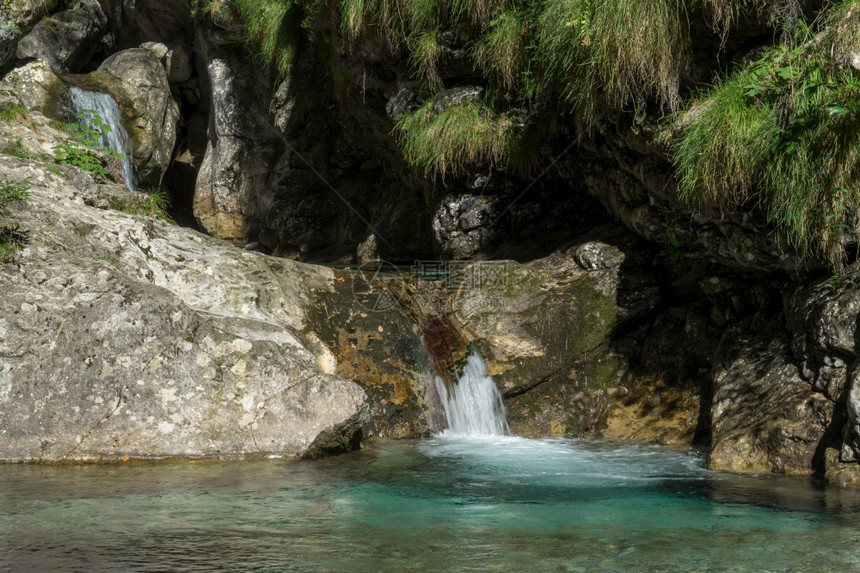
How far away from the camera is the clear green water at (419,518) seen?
3.44m

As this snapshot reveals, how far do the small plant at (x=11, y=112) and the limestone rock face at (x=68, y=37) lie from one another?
3.96 meters

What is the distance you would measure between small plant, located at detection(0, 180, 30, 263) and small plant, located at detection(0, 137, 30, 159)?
1141 millimetres

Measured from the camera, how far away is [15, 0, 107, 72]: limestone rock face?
1304 cm

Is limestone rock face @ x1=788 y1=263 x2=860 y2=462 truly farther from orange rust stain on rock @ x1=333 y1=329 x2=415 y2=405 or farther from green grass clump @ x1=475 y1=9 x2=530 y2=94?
green grass clump @ x1=475 y1=9 x2=530 y2=94

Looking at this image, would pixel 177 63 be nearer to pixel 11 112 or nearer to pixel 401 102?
pixel 11 112

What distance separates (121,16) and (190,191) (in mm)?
3233

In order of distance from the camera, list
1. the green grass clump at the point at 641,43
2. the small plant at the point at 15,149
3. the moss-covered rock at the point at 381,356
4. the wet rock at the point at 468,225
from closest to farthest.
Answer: the green grass clump at the point at 641,43
the moss-covered rock at the point at 381,356
the small plant at the point at 15,149
the wet rock at the point at 468,225

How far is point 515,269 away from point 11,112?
5.16 metres

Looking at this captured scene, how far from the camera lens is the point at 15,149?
7.44 m

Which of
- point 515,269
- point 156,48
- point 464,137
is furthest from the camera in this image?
point 156,48

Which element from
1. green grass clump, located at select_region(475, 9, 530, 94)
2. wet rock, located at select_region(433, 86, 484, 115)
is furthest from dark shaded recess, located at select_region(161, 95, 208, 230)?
green grass clump, located at select_region(475, 9, 530, 94)

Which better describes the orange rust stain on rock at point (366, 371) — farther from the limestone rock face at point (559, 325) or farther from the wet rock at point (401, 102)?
the wet rock at point (401, 102)

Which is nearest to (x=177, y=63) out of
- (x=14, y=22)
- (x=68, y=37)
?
(x=68, y=37)

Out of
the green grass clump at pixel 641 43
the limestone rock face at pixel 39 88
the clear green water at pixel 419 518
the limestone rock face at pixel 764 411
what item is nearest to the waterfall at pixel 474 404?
the clear green water at pixel 419 518
